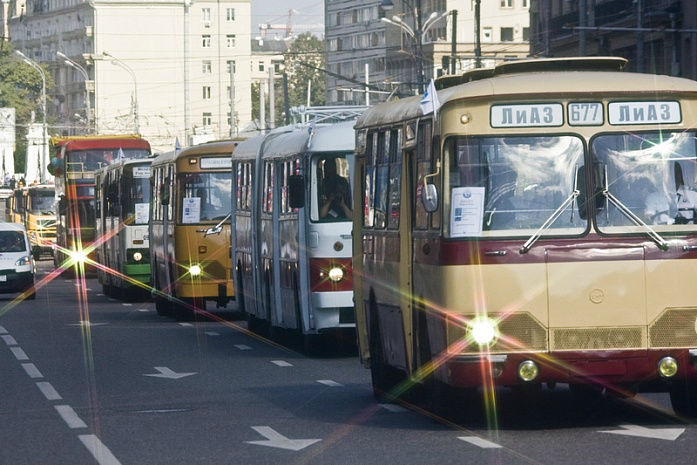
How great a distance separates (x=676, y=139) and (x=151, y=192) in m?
22.4

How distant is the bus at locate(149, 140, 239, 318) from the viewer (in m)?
29.3

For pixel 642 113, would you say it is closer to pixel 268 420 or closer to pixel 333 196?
pixel 268 420

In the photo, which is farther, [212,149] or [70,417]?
[212,149]

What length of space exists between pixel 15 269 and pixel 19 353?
1765cm

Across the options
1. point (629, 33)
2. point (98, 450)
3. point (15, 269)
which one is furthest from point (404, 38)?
point (98, 450)

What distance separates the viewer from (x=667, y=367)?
39.9ft

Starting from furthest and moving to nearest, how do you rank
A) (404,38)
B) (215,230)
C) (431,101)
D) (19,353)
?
1. (404,38)
2. (215,230)
3. (19,353)
4. (431,101)

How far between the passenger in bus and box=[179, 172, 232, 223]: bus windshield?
28.7 ft

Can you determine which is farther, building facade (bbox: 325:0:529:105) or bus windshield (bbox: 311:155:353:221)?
building facade (bbox: 325:0:529:105)

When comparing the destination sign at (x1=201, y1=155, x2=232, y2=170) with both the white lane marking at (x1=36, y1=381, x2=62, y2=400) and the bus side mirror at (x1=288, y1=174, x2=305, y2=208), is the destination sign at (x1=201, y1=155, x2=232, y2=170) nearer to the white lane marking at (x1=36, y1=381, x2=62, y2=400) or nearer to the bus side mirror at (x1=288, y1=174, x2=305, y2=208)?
the bus side mirror at (x1=288, y1=174, x2=305, y2=208)

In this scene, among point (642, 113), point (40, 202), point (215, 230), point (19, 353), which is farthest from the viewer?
point (40, 202)

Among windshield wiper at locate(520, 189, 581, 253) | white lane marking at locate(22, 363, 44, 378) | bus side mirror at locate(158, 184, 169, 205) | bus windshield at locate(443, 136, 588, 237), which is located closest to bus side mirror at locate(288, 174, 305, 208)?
white lane marking at locate(22, 363, 44, 378)

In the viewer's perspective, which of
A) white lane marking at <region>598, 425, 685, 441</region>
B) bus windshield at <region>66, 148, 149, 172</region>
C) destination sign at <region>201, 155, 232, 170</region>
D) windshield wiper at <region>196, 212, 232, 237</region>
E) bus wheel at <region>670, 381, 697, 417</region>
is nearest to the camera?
white lane marking at <region>598, 425, 685, 441</region>

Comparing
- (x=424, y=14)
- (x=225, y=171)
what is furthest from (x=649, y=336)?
(x=424, y=14)
